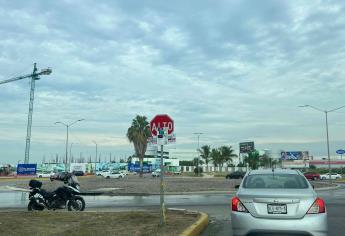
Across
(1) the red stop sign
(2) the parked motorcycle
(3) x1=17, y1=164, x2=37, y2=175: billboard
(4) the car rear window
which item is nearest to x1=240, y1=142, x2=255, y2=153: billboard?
(3) x1=17, y1=164, x2=37, y2=175: billboard

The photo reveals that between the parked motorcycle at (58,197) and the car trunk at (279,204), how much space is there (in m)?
9.85

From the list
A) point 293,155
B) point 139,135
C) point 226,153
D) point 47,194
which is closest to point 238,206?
point 47,194

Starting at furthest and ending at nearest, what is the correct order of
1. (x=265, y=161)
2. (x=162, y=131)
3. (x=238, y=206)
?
(x=265, y=161), (x=162, y=131), (x=238, y=206)

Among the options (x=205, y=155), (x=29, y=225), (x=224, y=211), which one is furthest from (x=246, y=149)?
(x=29, y=225)

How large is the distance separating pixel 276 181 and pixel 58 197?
32.0 ft

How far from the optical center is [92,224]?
11953mm

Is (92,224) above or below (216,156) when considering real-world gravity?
below

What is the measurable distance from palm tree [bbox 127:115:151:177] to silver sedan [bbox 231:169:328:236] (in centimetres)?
7311

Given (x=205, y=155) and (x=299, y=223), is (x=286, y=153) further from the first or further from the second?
(x=299, y=223)

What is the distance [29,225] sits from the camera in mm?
11633

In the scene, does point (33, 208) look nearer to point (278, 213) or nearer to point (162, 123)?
point (162, 123)

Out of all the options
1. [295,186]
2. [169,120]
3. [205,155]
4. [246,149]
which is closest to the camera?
[295,186]

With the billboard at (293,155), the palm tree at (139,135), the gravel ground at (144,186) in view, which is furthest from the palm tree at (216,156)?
the gravel ground at (144,186)

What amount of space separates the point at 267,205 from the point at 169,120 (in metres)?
4.90
